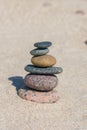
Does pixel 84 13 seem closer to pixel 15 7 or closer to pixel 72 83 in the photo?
pixel 15 7

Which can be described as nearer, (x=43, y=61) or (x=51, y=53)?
(x=43, y=61)

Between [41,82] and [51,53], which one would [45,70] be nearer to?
[41,82]

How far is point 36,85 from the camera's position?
12211 mm

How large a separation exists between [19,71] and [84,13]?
12.9 meters

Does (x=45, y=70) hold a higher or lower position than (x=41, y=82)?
higher

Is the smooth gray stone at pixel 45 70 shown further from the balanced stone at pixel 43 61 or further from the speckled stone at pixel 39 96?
the speckled stone at pixel 39 96

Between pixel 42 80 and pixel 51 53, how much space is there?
6.87 metres

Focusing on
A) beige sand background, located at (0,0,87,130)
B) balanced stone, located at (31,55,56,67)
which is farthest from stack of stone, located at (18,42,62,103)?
beige sand background, located at (0,0,87,130)

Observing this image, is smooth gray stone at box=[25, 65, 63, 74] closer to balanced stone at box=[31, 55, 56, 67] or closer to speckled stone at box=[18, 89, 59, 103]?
balanced stone at box=[31, 55, 56, 67]

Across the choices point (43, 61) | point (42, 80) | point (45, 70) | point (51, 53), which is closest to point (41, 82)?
point (42, 80)

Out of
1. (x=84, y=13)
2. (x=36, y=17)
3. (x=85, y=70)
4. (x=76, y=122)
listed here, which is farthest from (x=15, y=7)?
(x=76, y=122)

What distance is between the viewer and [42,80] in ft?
40.1

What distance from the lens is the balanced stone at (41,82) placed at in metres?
12.2

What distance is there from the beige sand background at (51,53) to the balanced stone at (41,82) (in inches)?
21.9
